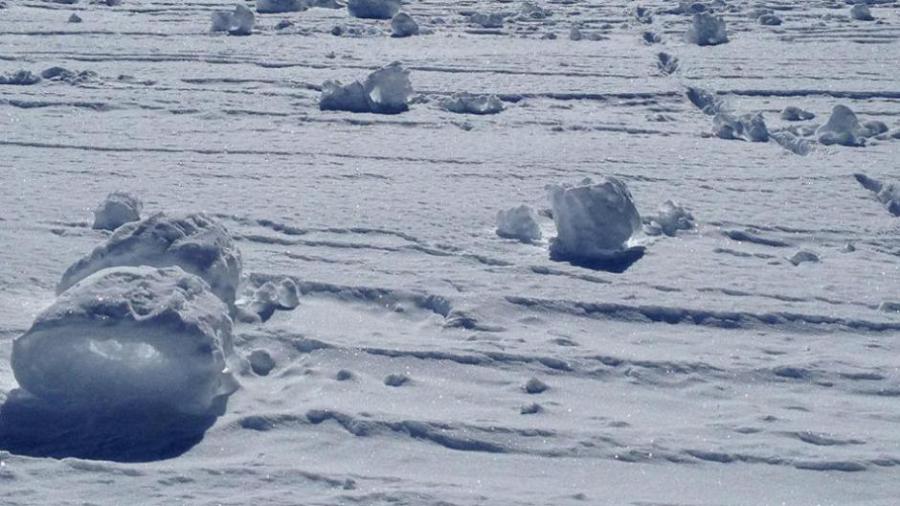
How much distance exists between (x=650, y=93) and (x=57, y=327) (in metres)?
4.29

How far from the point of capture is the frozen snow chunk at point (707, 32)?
26.3ft

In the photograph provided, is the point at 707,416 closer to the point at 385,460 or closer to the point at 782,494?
the point at 782,494

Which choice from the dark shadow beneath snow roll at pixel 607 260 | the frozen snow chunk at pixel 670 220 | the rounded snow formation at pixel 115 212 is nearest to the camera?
the dark shadow beneath snow roll at pixel 607 260

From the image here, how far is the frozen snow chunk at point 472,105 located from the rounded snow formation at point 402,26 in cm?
190

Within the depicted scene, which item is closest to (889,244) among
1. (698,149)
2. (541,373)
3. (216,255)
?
(698,149)

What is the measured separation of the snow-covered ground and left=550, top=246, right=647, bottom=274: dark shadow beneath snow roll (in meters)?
0.04

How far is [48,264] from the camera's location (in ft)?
13.6

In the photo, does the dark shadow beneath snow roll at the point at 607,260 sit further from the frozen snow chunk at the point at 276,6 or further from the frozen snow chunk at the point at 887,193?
the frozen snow chunk at the point at 276,6

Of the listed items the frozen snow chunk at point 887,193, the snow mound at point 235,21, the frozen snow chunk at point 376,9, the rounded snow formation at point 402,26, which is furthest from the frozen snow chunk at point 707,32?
the frozen snow chunk at point 887,193

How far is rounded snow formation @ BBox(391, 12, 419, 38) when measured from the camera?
823cm

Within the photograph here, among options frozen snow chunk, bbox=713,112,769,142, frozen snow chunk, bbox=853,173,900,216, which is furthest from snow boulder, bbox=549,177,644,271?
frozen snow chunk, bbox=713,112,769,142

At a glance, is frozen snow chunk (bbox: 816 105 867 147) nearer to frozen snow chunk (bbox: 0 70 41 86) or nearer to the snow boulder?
the snow boulder

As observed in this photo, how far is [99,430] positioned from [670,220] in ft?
7.77

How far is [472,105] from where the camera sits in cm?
639
